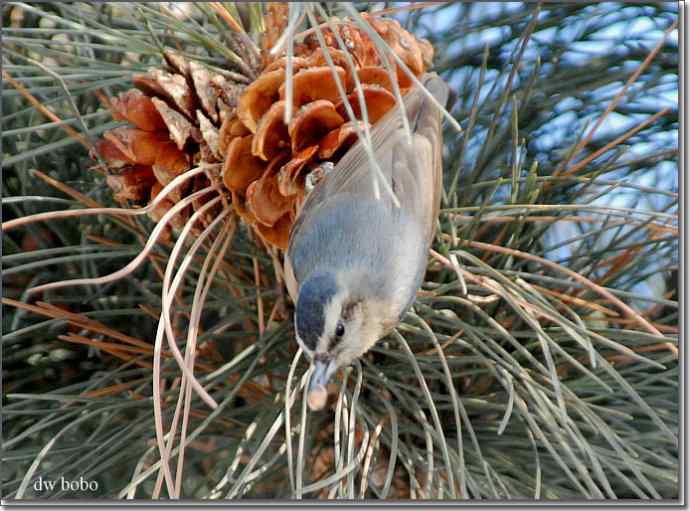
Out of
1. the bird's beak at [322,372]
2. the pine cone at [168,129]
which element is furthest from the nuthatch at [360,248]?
the pine cone at [168,129]

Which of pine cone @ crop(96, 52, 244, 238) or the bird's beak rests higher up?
pine cone @ crop(96, 52, 244, 238)

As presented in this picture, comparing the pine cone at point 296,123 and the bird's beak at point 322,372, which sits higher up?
the pine cone at point 296,123

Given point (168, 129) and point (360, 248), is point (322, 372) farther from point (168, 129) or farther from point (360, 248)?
point (168, 129)

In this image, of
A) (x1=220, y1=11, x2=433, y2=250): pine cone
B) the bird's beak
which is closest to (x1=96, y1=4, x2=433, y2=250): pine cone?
(x1=220, y1=11, x2=433, y2=250): pine cone

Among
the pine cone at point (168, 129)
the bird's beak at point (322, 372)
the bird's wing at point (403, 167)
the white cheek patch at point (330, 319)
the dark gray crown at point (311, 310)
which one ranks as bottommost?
the bird's beak at point (322, 372)

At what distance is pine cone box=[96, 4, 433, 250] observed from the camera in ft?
2.72

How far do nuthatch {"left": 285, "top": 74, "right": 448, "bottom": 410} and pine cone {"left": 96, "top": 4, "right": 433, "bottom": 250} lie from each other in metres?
0.03

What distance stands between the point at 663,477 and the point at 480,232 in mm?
345

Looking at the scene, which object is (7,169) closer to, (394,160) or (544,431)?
(394,160)

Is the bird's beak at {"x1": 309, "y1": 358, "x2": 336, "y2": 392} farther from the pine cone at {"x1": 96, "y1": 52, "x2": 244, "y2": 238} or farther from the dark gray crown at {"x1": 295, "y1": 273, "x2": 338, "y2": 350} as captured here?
the pine cone at {"x1": 96, "y1": 52, "x2": 244, "y2": 238}

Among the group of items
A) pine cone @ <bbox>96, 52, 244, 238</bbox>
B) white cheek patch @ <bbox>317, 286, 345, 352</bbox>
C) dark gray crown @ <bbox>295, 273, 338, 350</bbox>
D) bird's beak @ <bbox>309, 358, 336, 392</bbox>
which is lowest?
bird's beak @ <bbox>309, 358, 336, 392</bbox>

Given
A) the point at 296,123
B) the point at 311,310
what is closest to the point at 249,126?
the point at 296,123

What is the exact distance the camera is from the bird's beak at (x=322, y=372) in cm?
82

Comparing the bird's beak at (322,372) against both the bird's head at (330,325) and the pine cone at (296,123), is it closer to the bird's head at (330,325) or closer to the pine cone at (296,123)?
the bird's head at (330,325)
